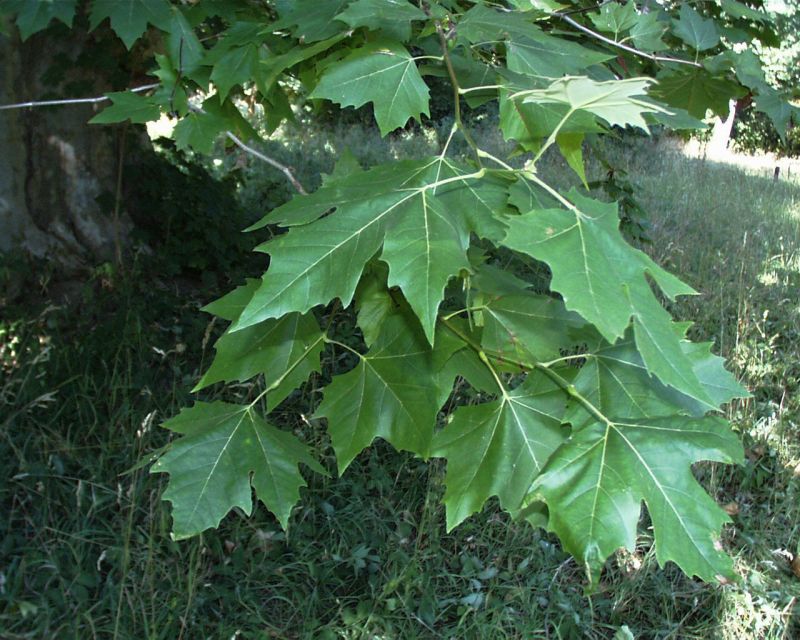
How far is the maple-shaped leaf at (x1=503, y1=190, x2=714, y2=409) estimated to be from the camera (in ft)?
2.68

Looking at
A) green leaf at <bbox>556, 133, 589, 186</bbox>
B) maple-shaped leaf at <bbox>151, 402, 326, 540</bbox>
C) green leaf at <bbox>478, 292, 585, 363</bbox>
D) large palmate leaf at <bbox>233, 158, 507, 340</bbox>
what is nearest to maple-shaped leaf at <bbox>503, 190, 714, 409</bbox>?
large palmate leaf at <bbox>233, 158, 507, 340</bbox>

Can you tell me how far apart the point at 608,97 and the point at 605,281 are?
0.87ft

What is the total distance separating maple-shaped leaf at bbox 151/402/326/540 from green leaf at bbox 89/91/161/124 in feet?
2.29

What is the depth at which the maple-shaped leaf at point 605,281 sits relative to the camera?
0.82 meters

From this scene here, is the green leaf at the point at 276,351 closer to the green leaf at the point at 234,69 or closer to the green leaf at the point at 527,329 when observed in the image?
the green leaf at the point at 527,329

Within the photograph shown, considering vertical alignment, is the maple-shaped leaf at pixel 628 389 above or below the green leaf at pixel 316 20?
below

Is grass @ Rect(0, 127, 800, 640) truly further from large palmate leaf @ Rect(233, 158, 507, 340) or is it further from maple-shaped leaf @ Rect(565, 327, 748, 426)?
maple-shaped leaf @ Rect(565, 327, 748, 426)

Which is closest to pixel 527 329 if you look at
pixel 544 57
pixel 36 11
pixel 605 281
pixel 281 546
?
pixel 605 281

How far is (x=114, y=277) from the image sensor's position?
3.66m

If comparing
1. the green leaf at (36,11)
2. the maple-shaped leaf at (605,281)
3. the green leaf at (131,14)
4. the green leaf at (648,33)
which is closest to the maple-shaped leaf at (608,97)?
the maple-shaped leaf at (605,281)

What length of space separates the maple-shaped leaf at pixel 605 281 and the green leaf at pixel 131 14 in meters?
1.15

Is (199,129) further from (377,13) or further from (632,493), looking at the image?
(632,493)

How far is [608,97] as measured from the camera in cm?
95

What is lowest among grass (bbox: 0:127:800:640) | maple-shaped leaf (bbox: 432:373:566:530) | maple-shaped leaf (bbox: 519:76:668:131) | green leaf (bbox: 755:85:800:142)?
grass (bbox: 0:127:800:640)
